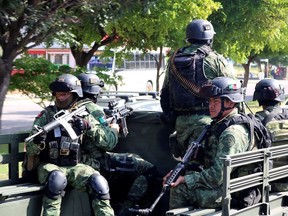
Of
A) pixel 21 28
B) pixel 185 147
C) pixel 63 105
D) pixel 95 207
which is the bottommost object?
pixel 95 207

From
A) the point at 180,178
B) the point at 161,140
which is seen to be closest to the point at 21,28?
the point at 161,140

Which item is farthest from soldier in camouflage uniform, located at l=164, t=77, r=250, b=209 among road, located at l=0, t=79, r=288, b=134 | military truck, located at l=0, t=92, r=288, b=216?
road, located at l=0, t=79, r=288, b=134

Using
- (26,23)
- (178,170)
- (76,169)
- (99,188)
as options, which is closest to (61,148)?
(76,169)

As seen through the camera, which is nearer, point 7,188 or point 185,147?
point 7,188

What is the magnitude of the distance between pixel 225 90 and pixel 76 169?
1.35 meters

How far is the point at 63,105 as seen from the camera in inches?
204

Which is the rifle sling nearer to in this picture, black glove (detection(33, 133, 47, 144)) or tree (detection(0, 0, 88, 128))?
black glove (detection(33, 133, 47, 144))

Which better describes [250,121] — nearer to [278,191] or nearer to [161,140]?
[278,191]

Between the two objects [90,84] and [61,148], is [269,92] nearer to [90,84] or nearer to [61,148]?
[90,84]

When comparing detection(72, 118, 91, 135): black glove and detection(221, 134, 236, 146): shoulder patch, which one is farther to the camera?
detection(72, 118, 91, 135): black glove

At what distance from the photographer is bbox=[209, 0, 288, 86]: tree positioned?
53.7ft

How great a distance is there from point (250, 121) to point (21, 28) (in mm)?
5578

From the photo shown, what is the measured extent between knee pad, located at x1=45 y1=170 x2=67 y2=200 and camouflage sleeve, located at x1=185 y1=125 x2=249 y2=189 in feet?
3.16

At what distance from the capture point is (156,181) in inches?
225
